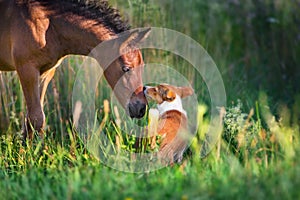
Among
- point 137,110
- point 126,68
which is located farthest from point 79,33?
point 137,110

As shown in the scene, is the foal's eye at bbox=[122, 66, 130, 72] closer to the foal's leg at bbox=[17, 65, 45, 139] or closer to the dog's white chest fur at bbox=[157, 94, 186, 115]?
the dog's white chest fur at bbox=[157, 94, 186, 115]

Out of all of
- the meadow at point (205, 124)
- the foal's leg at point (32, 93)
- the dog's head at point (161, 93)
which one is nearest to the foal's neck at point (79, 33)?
the foal's leg at point (32, 93)

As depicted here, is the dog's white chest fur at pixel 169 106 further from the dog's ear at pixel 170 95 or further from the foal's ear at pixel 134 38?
the foal's ear at pixel 134 38

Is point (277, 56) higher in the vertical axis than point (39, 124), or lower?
higher

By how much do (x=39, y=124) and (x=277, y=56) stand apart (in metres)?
4.46

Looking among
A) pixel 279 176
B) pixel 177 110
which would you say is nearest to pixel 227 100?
pixel 177 110

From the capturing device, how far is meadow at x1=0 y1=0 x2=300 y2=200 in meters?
4.71

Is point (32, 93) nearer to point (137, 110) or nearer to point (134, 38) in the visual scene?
point (137, 110)

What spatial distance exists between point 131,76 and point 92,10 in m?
0.85

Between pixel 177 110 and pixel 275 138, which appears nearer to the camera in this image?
pixel 275 138

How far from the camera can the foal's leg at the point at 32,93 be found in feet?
22.6

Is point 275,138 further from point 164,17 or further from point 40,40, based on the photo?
point 164,17

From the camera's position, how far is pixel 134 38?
257 inches

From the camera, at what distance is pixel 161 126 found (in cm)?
640
